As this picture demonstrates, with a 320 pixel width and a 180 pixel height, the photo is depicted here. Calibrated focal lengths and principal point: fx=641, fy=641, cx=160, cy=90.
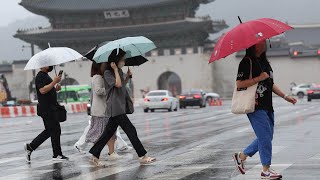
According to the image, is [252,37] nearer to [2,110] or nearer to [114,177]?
[114,177]

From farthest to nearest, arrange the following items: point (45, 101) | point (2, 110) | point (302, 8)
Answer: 1. point (302, 8)
2. point (2, 110)
3. point (45, 101)

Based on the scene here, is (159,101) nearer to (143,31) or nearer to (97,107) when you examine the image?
(97,107)

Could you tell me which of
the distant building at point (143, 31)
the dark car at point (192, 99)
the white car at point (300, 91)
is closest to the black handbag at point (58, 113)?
the dark car at point (192, 99)

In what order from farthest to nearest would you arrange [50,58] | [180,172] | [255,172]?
[50,58]
[180,172]
[255,172]

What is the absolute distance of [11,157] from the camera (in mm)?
12008

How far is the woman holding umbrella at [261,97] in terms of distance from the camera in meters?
7.70

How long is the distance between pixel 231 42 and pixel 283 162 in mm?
2533

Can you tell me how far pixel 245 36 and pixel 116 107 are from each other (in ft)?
9.99

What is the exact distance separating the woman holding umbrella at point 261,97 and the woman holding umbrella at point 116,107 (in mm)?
2560

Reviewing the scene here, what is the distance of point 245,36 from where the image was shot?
755cm

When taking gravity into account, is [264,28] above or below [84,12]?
below

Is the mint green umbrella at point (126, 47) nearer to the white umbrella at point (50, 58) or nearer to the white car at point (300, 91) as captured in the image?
the white umbrella at point (50, 58)

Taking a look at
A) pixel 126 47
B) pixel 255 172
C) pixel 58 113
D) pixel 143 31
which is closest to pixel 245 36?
pixel 255 172

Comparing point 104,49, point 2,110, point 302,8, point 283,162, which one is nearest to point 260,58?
point 283,162
